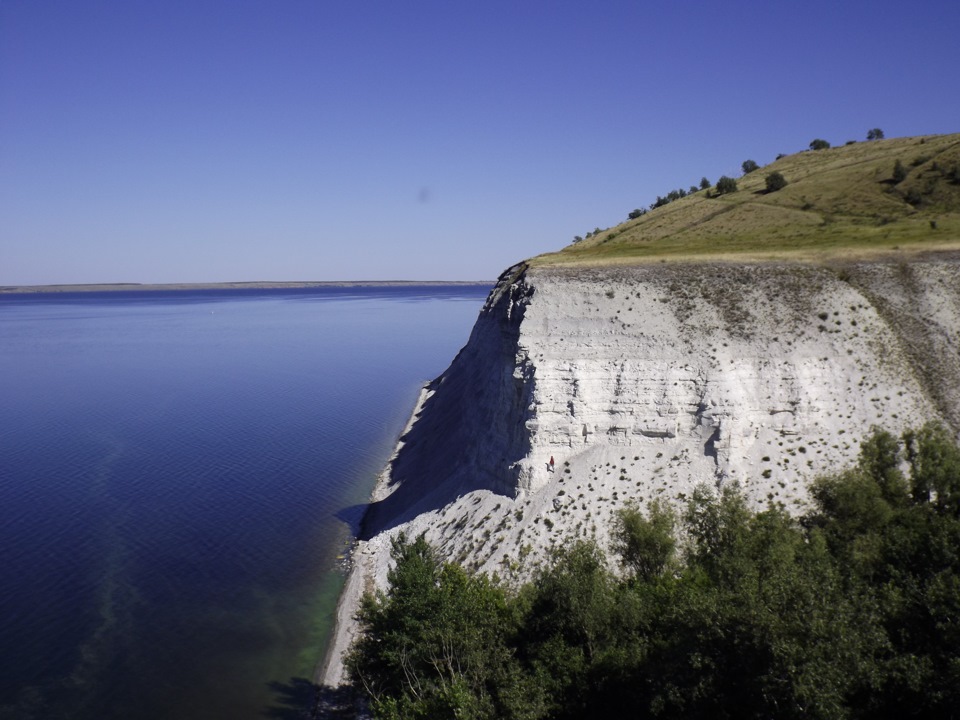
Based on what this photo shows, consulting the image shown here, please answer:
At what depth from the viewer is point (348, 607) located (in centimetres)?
3338

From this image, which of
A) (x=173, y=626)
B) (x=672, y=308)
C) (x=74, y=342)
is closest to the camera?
(x=173, y=626)

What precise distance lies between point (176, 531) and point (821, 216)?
176 ft

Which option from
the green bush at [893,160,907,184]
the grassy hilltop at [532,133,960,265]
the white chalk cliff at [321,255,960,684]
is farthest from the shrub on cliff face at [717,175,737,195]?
the white chalk cliff at [321,255,960,684]

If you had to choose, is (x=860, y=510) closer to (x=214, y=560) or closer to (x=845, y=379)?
(x=845, y=379)

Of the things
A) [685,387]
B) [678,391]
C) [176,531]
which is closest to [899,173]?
[685,387]

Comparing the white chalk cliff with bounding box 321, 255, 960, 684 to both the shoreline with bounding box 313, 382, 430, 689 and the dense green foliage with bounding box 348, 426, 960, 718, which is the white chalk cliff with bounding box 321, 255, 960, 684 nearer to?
the shoreline with bounding box 313, 382, 430, 689

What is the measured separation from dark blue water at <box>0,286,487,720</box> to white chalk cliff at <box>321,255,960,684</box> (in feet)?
13.4

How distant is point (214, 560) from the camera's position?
127 feet

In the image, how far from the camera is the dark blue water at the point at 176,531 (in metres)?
28.4

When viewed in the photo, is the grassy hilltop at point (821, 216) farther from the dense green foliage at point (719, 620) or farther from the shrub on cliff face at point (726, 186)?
the dense green foliage at point (719, 620)

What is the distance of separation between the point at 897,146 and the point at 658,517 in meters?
68.5

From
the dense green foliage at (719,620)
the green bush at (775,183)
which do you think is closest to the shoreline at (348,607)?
the dense green foliage at (719,620)

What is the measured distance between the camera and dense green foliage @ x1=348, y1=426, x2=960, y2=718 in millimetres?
15922

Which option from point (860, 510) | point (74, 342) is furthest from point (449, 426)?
point (74, 342)
